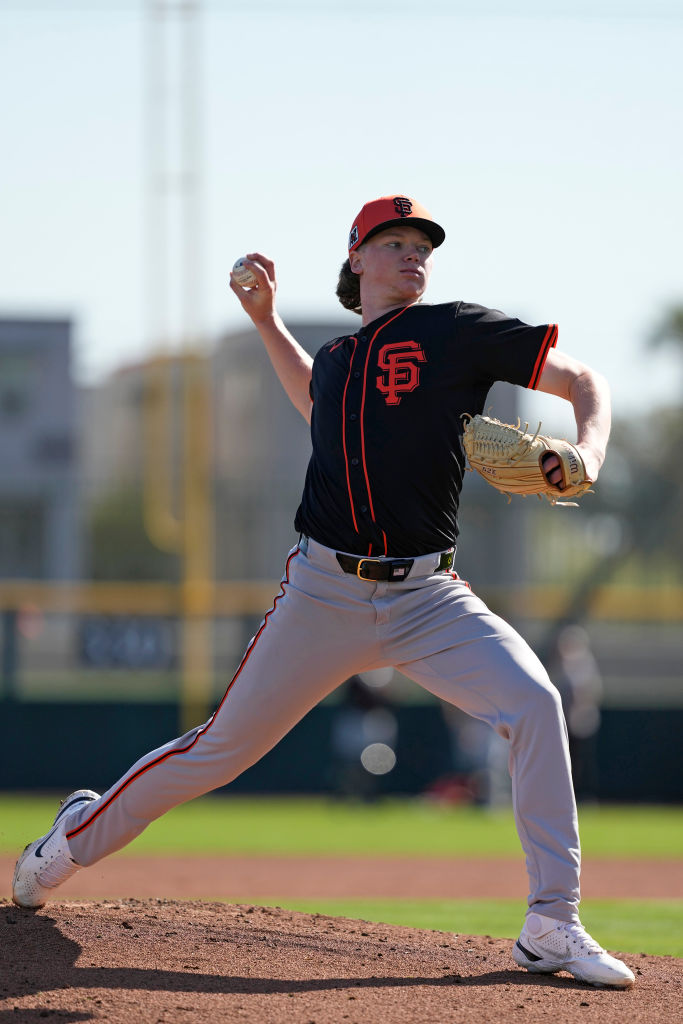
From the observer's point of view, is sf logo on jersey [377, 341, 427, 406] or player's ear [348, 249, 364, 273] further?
player's ear [348, 249, 364, 273]

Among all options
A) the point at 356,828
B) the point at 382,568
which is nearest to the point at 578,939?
the point at 382,568

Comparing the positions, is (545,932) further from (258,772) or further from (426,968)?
(258,772)

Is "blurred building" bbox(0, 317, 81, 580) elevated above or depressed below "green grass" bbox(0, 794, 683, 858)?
above

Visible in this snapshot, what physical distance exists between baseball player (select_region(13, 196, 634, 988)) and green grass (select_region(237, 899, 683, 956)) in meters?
1.56

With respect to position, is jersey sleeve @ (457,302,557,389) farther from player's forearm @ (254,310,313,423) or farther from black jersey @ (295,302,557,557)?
player's forearm @ (254,310,313,423)

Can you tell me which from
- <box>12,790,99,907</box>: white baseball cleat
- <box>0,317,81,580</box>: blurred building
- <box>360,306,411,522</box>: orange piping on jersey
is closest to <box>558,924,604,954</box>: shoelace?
<box>360,306,411,522</box>: orange piping on jersey

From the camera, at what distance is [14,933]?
153 inches

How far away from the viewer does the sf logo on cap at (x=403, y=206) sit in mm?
3920

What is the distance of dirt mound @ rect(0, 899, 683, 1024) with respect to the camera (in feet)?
10.8

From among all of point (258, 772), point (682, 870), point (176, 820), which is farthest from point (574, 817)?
point (258, 772)

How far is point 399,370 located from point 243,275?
2.72 feet

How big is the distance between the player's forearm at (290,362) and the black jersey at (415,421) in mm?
499

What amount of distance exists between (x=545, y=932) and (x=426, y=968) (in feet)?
1.29

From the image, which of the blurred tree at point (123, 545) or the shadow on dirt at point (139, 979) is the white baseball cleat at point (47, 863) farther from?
the blurred tree at point (123, 545)
